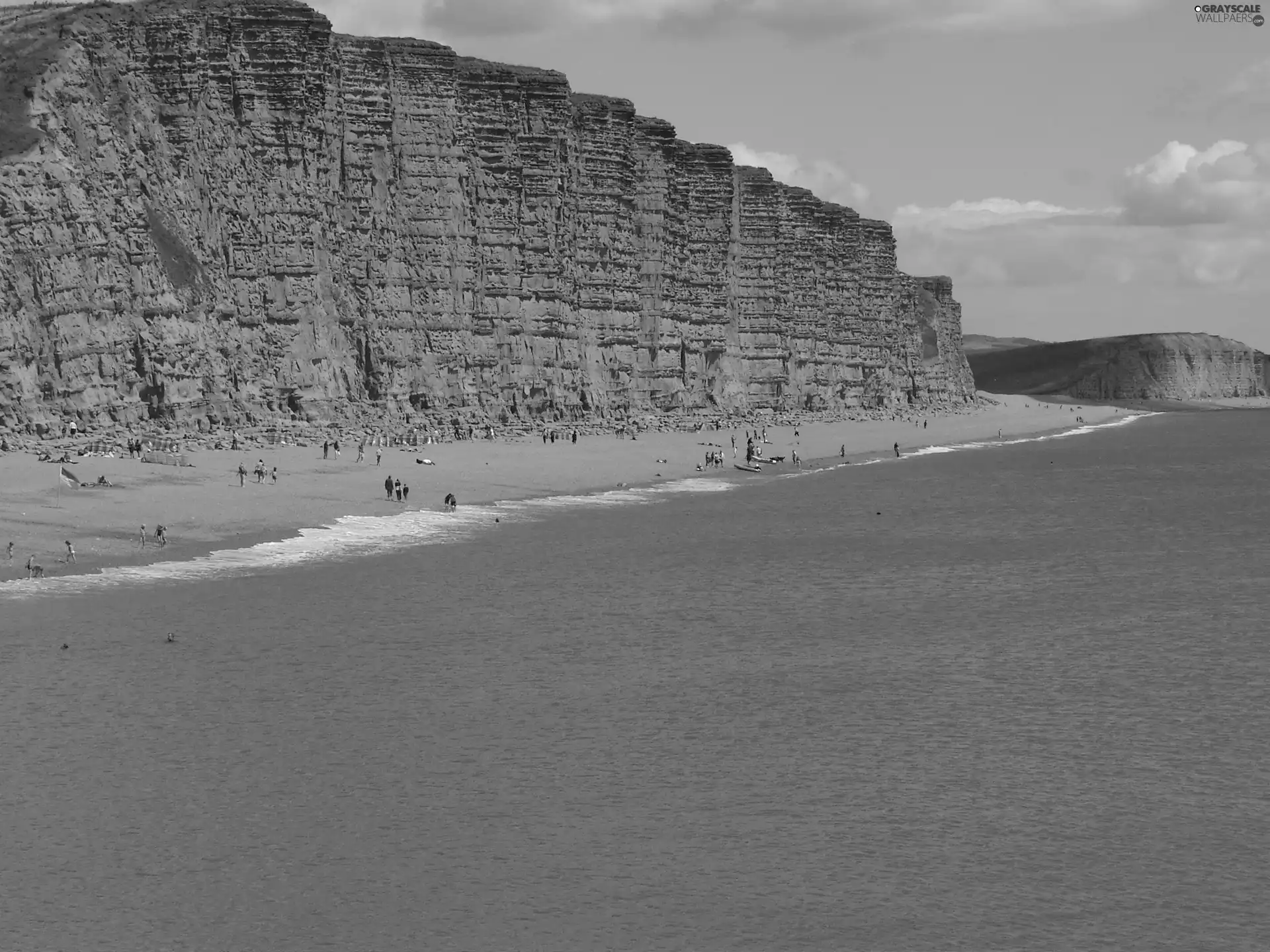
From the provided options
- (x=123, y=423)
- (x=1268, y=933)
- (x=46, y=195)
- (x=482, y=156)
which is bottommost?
(x=1268, y=933)

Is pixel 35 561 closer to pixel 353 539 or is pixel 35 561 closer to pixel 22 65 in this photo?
pixel 353 539

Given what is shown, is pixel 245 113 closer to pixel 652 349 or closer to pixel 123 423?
pixel 123 423

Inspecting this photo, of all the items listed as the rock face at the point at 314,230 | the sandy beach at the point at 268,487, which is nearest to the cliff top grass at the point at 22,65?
the rock face at the point at 314,230

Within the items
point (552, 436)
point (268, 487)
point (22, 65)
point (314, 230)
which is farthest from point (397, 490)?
point (552, 436)

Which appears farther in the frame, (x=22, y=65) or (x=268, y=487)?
(x=22, y=65)

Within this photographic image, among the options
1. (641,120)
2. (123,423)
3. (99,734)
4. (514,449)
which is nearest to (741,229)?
(641,120)

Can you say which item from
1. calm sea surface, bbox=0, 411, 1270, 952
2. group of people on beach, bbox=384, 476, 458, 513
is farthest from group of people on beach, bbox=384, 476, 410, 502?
calm sea surface, bbox=0, 411, 1270, 952

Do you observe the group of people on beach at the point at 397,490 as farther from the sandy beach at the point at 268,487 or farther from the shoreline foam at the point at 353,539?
the shoreline foam at the point at 353,539
